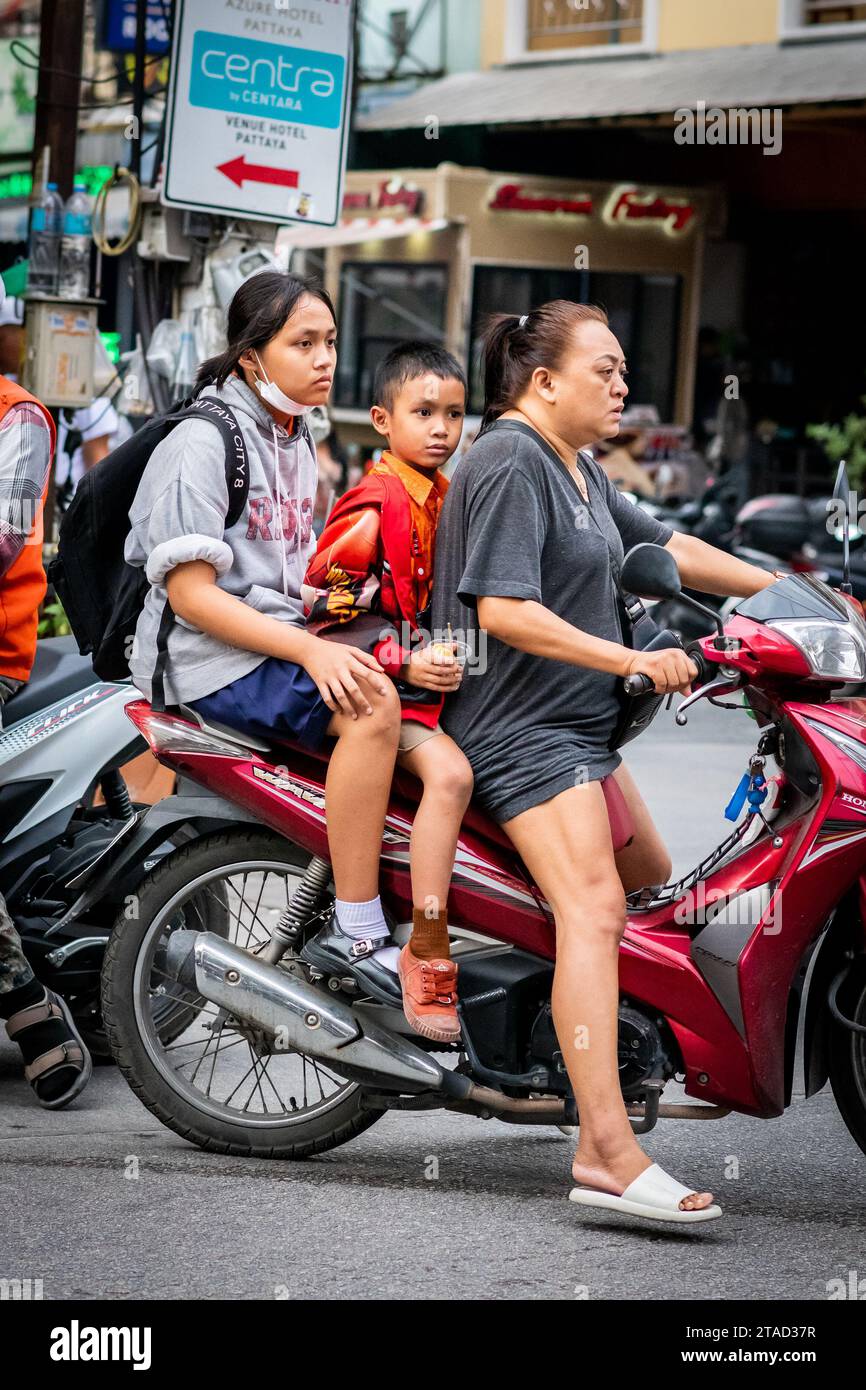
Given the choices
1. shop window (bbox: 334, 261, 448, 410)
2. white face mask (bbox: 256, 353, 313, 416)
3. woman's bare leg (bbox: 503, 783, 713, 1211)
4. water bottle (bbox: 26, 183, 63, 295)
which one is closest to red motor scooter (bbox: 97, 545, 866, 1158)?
woman's bare leg (bbox: 503, 783, 713, 1211)

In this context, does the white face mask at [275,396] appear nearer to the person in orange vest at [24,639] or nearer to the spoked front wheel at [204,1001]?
the person in orange vest at [24,639]

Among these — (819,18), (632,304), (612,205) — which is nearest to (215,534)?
(819,18)

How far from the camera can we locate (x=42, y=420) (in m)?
4.67

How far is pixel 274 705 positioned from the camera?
395 centimetres

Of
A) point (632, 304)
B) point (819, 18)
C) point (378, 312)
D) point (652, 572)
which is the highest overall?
point (819, 18)

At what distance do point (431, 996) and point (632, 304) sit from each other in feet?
51.9

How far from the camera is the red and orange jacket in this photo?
3885 mm

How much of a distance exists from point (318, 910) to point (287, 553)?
0.78m

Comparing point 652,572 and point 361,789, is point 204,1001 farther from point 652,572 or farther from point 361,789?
point 652,572

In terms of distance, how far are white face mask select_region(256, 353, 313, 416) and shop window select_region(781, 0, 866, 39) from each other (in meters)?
14.0

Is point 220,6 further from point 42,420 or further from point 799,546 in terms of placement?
point 799,546

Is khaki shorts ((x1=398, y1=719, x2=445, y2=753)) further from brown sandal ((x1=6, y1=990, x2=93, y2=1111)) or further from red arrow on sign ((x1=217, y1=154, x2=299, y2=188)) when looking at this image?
red arrow on sign ((x1=217, y1=154, x2=299, y2=188))

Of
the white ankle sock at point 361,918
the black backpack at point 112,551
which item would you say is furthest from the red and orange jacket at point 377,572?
the white ankle sock at point 361,918

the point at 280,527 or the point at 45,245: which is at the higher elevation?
the point at 45,245
